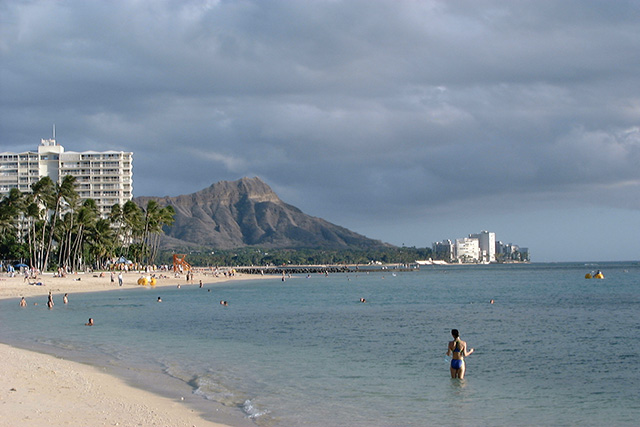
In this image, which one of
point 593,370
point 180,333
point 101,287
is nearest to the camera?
point 593,370

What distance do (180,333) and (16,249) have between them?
8445 centimetres

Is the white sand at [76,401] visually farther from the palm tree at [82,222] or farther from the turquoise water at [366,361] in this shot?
the palm tree at [82,222]

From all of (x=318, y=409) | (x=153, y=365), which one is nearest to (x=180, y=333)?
(x=153, y=365)

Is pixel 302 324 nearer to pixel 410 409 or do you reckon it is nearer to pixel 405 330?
pixel 405 330

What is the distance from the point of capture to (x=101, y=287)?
256ft

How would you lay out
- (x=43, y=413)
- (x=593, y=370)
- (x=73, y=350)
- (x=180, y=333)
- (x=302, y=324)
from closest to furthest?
(x=43, y=413), (x=593, y=370), (x=73, y=350), (x=180, y=333), (x=302, y=324)

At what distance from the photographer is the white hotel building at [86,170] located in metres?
176

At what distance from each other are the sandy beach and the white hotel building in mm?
162246

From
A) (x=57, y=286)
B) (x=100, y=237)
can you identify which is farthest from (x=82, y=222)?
(x=57, y=286)

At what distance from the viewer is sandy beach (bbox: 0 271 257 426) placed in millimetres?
12539

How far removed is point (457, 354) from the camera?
1878 cm

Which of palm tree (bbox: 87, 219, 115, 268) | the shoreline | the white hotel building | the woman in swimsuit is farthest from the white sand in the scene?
the white hotel building

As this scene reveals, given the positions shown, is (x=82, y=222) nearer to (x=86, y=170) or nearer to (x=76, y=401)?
(x=86, y=170)

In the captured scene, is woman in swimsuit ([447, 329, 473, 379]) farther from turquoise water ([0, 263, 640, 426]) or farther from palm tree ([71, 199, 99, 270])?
palm tree ([71, 199, 99, 270])
